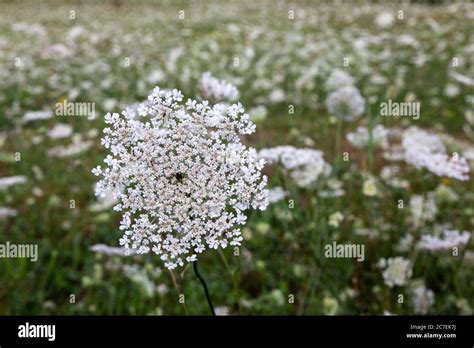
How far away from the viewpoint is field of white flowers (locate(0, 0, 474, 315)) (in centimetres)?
103

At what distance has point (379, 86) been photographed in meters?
5.92

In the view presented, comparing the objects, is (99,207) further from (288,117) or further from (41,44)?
(41,44)

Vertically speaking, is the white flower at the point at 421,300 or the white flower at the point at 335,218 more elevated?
the white flower at the point at 335,218

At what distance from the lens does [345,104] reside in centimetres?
255

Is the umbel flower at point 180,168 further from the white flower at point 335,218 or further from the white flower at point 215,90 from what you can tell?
the white flower at point 335,218

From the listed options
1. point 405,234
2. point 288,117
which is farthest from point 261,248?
point 288,117

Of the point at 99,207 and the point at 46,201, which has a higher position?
the point at 99,207

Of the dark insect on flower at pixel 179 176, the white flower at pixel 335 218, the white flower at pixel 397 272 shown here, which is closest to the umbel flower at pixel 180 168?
the dark insect on flower at pixel 179 176

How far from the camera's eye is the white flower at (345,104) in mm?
2537

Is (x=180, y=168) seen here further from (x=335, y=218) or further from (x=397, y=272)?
(x=397, y=272)

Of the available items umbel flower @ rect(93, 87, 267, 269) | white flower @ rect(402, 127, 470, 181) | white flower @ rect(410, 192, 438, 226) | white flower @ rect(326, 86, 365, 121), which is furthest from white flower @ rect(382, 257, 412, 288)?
umbel flower @ rect(93, 87, 267, 269)

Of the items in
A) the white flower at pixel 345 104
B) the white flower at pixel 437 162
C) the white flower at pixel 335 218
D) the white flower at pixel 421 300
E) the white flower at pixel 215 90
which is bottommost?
the white flower at pixel 421 300

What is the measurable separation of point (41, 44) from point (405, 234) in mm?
6551

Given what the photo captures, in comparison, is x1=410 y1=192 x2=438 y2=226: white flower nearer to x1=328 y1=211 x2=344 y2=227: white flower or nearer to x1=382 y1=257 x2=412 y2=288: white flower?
x1=382 y1=257 x2=412 y2=288: white flower
